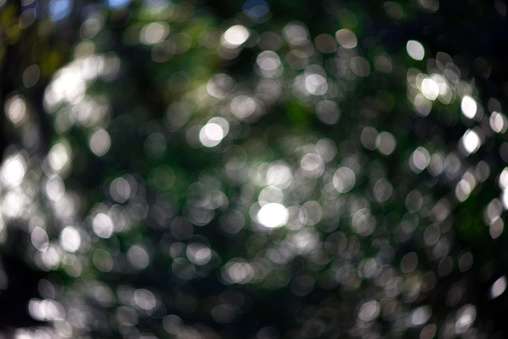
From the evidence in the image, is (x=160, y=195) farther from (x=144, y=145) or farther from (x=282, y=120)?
(x=282, y=120)

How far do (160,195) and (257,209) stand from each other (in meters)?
0.49

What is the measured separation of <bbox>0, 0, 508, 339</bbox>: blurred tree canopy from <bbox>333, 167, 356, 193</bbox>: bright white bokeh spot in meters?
0.01

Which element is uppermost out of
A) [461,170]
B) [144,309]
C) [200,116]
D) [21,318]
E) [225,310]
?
[461,170]

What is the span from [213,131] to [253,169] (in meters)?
0.36

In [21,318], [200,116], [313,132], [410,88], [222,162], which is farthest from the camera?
[222,162]

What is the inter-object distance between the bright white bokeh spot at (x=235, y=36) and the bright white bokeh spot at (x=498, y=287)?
0.93m

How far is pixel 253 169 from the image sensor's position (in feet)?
7.90

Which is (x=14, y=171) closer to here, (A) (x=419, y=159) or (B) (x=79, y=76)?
(B) (x=79, y=76)

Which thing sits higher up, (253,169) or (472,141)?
(472,141)

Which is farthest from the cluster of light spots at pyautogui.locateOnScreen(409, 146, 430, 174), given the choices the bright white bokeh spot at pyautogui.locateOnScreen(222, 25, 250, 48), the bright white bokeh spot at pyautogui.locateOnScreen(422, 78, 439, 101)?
the bright white bokeh spot at pyautogui.locateOnScreen(222, 25, 250, 48)

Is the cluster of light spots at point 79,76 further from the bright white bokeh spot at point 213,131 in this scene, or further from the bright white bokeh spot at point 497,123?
the bright white bokeh spot at point 497,123

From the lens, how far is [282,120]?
76.7 inches

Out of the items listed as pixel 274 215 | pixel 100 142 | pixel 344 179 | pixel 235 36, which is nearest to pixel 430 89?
pixel 235 36

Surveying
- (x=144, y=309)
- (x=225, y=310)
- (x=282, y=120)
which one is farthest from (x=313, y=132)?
(x=144, y=309)
